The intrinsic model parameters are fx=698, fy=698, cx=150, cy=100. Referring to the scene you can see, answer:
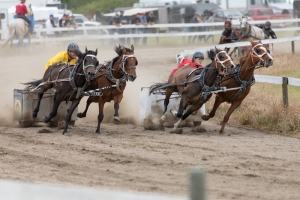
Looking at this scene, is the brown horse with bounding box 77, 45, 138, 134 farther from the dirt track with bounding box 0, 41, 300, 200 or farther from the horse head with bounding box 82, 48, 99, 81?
the dirt track with bounding box 0, 41, 300, 200

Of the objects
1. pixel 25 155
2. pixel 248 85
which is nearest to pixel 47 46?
pixel 248 85

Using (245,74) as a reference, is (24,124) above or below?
below

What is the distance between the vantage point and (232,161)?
30.0 ft

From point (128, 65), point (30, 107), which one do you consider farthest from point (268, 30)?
point (30, 107)

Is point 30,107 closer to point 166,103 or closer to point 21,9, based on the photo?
point 166,103

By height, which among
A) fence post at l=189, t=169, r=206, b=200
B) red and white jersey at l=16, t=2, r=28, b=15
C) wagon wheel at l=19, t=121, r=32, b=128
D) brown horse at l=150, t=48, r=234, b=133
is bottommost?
wagon wheel at l=19, t=121, r=32, b=128

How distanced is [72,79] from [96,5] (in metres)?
50.6

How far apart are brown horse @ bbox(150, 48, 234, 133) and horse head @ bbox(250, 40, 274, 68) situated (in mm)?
465

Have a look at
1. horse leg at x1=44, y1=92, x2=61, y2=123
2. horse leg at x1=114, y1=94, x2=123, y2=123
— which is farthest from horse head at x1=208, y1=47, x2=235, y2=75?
horse leg at x1=44, y1=92, x2=61, y2=123

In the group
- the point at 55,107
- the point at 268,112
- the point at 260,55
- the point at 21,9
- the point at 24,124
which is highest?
the point at 21,9

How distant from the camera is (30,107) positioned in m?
13.4

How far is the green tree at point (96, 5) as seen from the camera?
2422 inches

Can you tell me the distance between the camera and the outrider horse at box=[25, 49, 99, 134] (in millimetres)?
12227

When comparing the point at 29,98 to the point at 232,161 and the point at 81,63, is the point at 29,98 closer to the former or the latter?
the point at 81,63
